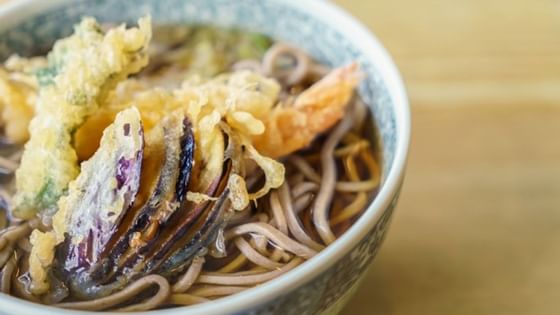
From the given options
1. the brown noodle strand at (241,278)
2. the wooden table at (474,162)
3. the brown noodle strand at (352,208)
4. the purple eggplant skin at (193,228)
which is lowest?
the wooden table at (474,162)

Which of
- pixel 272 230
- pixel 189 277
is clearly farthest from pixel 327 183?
pixel 189 277

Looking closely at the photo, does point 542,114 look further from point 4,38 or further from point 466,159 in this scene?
point 4,38

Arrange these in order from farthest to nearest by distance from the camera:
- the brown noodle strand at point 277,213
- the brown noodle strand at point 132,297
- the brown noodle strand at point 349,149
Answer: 1. the brown noodle strand at point 349,149
2. the brown noodle strand at point 277,213
3. the brown noodle strand at point 132,297

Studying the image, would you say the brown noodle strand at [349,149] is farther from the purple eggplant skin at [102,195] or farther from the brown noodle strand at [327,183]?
the purple eggplant skin at [102,195]

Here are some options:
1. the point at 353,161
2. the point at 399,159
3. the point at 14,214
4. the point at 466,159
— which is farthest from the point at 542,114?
the point at 14,214

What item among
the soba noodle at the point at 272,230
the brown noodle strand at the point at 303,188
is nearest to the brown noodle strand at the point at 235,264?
the soba noodle at the point at 272,230

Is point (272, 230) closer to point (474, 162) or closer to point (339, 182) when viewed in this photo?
point (339, 182)
